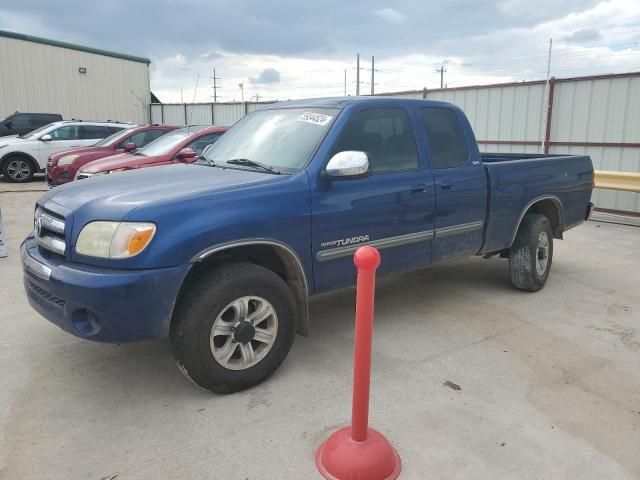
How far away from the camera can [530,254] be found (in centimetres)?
523

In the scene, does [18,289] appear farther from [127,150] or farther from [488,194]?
[127,150]

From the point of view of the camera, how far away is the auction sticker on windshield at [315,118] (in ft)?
12.8

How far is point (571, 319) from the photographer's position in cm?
469

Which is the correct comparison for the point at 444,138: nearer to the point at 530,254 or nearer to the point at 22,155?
the point at 530,254

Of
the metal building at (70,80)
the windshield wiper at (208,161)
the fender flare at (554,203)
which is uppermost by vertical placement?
the metal building at (70,80)

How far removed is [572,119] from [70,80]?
2237 centimetres

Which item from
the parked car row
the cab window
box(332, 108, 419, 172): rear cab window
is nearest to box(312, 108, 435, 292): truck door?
box(332, 108, 419, 172): rear cab window

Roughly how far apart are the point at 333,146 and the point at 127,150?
7.79 metres

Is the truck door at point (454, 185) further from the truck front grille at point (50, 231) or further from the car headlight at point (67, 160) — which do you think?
the car headlight at point (67, 160)

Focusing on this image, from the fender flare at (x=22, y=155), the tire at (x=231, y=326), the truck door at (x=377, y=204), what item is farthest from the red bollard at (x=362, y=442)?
the fender flare at (x=22, y=155)

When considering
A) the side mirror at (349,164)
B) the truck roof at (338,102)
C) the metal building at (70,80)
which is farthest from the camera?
the metal building at (70,80)

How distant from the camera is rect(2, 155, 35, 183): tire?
14.0 meters

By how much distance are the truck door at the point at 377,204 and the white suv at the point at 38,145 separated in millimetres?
12001

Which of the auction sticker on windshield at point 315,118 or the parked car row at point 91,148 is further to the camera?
the parked car row at point 91,148
